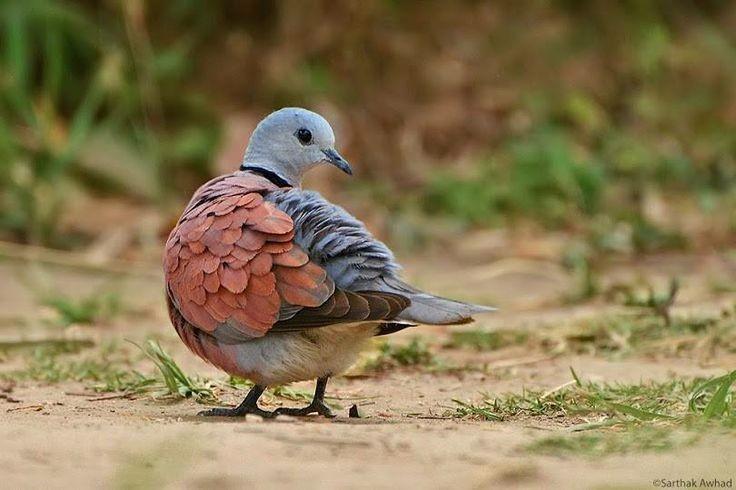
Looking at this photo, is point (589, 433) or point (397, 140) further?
point (397, 140)

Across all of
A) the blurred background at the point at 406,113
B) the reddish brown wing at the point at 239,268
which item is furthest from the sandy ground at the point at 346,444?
the blurred background at the point at 406,113

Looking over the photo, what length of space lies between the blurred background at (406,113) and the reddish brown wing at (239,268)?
3094mm

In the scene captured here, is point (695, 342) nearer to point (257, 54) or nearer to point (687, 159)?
point (687, 159)

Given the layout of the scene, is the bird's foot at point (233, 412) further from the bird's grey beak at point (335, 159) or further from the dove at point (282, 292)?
the bird's grey beak at point (335, 159)

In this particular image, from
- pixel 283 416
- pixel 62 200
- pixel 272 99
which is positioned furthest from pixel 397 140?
pixel 283 416

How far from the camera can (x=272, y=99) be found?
327 inches

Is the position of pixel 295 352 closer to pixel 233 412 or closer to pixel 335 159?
pixel 233 412

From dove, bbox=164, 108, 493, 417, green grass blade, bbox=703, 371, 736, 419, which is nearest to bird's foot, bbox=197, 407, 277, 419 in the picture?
dove, bbox=164, 108, 493, 417

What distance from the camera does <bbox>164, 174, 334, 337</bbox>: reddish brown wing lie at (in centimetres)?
333

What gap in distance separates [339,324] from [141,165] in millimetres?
4623

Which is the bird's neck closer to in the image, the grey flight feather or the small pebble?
the grey flight feather

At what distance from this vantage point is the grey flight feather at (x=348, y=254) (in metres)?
3.32

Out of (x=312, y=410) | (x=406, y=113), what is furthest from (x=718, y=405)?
(x=406, y=113)

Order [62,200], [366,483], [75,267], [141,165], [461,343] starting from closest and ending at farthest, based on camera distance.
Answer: [366,483] < [461,343] < [75,267] < [62,200] < [141,165]
